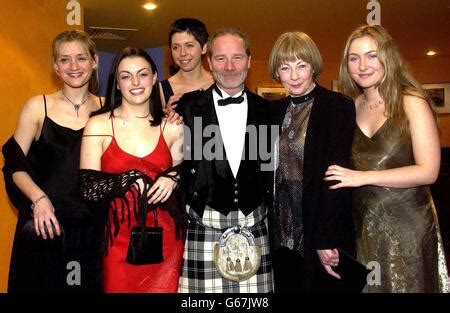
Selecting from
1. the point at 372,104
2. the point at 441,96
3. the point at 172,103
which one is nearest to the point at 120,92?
the point at 172,103

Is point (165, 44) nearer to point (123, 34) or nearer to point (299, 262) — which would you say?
point (123, 34)

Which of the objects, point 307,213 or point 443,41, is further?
point 443,41

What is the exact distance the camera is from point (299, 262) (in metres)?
2.42

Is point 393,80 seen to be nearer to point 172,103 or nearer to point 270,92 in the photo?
point 172,103

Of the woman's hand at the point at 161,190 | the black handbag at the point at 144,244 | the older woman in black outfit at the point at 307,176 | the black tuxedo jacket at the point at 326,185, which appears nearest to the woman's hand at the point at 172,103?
the woman's hand at the point at 161,190

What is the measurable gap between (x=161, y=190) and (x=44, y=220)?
0.68 metres

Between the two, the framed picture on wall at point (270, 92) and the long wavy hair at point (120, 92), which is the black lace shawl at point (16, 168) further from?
the framed picture on wall at point (270, 92)

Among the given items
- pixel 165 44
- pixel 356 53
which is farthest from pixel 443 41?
pixel 356 53

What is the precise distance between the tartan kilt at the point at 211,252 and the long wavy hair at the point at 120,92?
518 mm

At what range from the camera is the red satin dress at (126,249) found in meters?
2.34

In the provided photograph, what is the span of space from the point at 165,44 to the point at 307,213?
294 inches

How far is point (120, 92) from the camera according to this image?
2482mm

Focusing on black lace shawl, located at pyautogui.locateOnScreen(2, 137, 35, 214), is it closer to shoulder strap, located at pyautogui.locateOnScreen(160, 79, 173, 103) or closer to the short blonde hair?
shoulder strap, located at pyautogui.locateOnScreen(160, 79, 173, 103)

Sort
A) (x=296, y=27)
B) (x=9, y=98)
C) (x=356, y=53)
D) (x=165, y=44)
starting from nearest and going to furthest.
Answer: (x=356, y=53)
(x=9, y=98)
(x=296, y=27)
(x=165, y=44)
